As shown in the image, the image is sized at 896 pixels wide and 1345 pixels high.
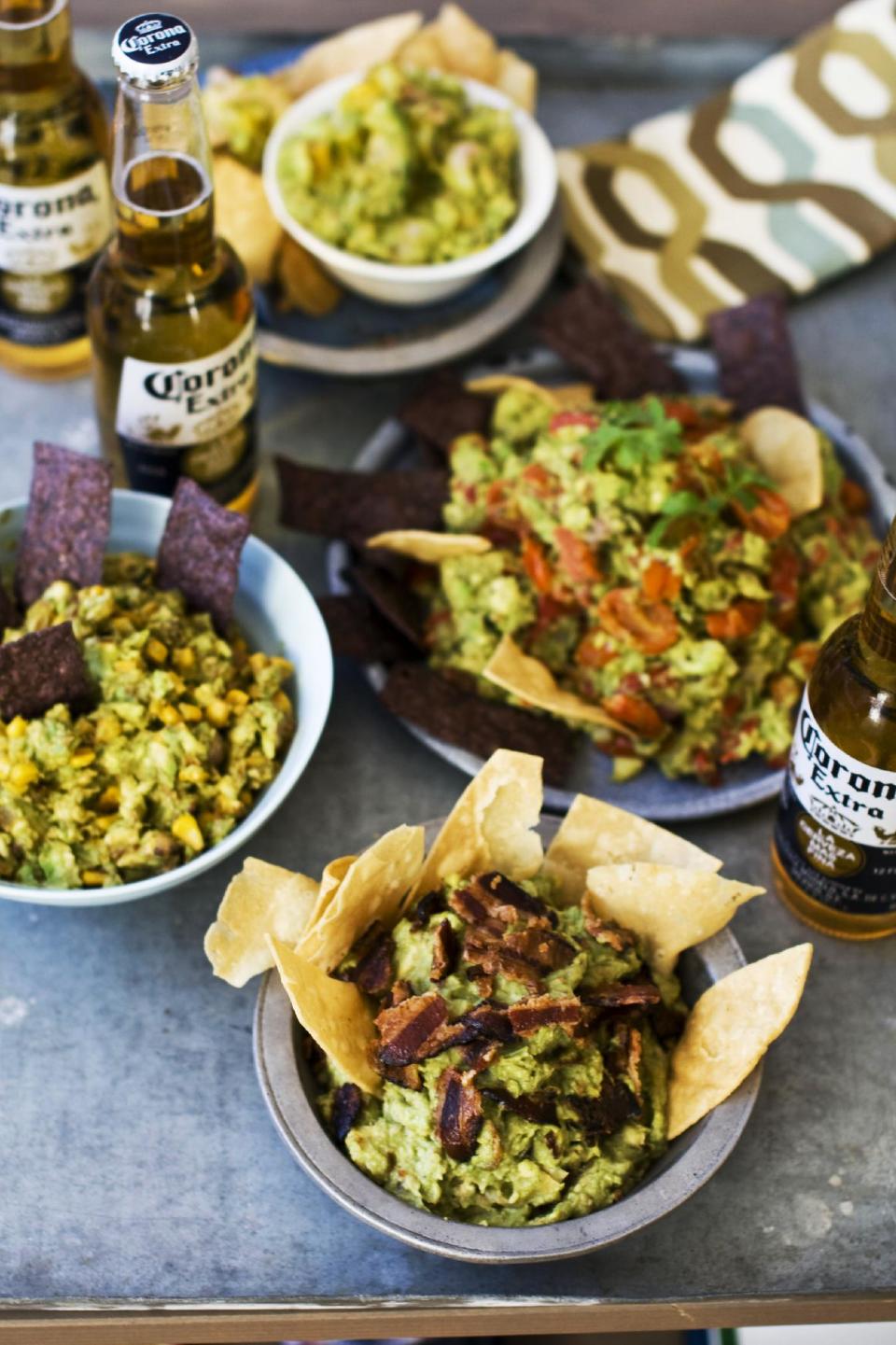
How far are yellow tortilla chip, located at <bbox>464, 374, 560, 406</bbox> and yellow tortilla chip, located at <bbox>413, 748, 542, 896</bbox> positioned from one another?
65cm

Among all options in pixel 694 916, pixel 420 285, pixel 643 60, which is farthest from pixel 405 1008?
pixel 643 60

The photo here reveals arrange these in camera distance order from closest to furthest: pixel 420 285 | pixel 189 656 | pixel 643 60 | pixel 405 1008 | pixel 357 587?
pixel 405 1008, pixel 189 656, pixel 357 587, pixel 420 285, pixel 643 60

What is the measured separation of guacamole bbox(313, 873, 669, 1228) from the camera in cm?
139

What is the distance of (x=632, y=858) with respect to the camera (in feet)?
5.21

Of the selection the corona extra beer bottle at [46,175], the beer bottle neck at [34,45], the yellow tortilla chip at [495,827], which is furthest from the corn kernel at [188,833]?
the beer bottle neck at [34,45]

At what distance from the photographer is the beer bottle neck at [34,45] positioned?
186 centimetres

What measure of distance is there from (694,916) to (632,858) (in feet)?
0.34

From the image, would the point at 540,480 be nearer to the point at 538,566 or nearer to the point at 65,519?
the point at 538,566

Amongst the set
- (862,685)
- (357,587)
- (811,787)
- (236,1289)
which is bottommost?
(236,1289)

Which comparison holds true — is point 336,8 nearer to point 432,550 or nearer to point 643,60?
point 643,60

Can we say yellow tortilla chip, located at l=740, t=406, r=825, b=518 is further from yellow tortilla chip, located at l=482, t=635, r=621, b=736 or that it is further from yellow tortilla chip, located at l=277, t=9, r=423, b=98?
yellow tortilla chip, located at l=277, t=9, r=423, b=98

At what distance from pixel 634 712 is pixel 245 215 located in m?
0.95

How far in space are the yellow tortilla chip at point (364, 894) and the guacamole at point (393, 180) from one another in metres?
1.02

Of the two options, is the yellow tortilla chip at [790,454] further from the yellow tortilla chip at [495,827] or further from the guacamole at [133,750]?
the guacamole at [133,750]
